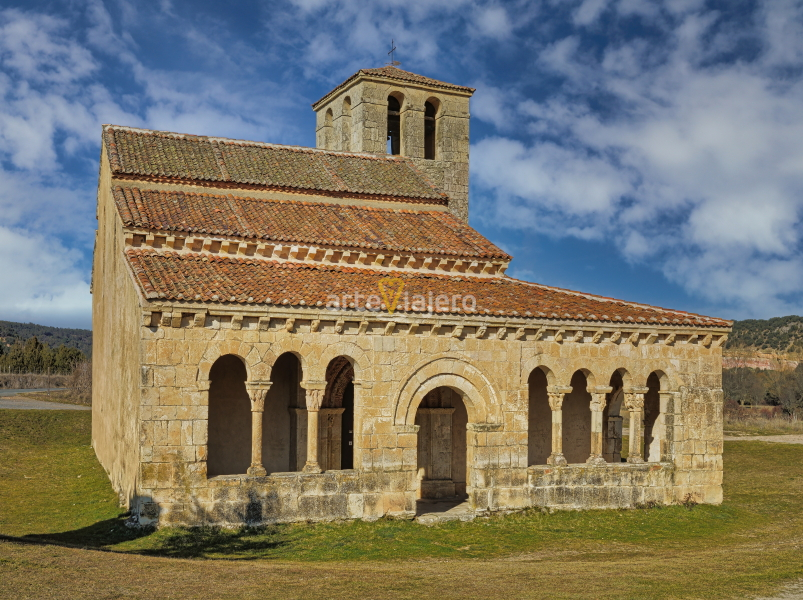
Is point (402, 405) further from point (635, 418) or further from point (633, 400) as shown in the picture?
point (635, 418)

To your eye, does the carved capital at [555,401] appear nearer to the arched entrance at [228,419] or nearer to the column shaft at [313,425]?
the column shaft at [313,425]

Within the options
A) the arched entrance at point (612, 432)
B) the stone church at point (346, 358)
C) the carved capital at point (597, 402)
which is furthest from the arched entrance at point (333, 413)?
the arched entrance at point (612, 432)

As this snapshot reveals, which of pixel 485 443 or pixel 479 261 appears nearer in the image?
pixel 485 443

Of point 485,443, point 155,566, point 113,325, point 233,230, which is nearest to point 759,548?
point 485,443

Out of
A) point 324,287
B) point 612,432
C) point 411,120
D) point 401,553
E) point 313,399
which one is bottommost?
point 401,553

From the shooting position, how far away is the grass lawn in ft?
31.1

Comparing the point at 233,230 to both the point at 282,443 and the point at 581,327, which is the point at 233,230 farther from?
the point at 581,327

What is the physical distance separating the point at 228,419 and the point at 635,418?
8667 mm

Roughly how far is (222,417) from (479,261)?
22.3 feet

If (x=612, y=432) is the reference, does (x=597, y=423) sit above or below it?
above

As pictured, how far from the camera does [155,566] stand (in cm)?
1035

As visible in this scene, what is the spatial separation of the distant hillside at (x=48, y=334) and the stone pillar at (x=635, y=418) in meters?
97.6

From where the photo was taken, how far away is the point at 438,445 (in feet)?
61.9

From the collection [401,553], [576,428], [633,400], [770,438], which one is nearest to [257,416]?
[401,553]
